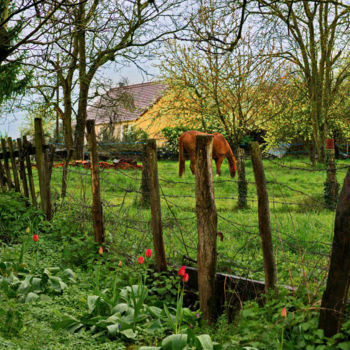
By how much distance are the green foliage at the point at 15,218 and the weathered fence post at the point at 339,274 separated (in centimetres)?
489

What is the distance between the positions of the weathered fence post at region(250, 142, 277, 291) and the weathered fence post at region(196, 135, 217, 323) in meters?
0.47

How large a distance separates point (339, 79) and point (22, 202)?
11.9 m

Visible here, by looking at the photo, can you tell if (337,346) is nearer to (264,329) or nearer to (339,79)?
(264,329)

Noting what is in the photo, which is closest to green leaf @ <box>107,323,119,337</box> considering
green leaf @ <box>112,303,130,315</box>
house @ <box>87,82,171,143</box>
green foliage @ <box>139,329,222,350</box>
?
green leaf @ <box>112,303,130,315</box>

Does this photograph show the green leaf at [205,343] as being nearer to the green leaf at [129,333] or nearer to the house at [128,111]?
the green leaf at [129,333]

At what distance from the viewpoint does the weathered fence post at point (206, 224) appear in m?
4.14

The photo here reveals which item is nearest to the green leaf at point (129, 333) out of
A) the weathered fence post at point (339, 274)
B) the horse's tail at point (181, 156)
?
the weathered fence post at point (339, 274)

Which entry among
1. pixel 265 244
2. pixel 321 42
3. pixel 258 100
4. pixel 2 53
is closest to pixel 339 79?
pixel 321 42

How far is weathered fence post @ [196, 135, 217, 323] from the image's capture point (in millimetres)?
4145

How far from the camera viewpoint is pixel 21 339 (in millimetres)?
3100

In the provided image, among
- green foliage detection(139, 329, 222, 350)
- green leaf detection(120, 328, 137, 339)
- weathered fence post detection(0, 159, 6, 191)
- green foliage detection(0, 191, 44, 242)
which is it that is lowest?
green leaf detection(120, 328, 137, 339)

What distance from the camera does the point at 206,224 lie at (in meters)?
4.14

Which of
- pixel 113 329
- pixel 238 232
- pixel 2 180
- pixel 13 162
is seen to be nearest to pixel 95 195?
pixel 238 232

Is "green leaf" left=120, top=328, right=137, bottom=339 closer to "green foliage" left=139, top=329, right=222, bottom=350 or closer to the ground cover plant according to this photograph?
the ground cover plant
